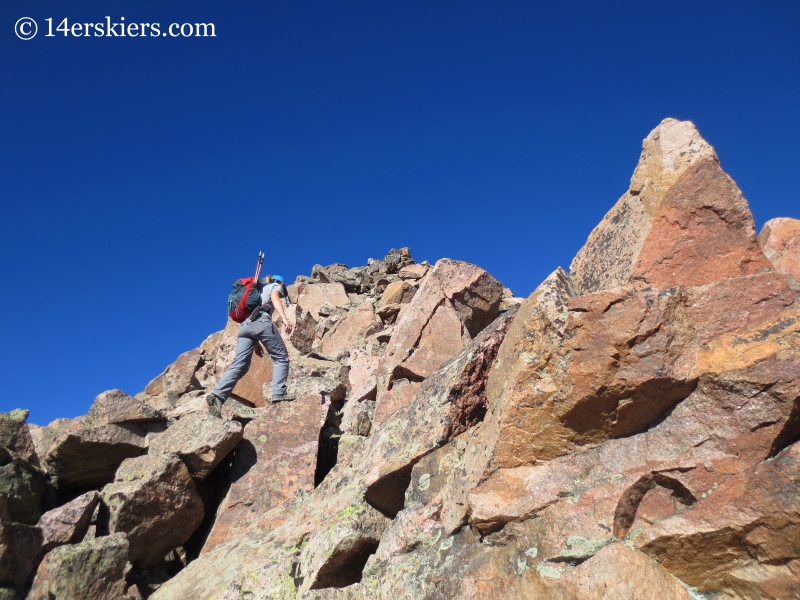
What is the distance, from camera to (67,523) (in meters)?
7.09

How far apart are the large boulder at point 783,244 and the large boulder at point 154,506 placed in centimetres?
740

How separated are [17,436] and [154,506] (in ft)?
7.81

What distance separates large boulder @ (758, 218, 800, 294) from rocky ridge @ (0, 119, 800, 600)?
3 cm

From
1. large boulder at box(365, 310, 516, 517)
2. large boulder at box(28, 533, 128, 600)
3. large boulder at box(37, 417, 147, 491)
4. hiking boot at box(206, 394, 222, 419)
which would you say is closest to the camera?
large boulder at box(365, 310, 516, 517)

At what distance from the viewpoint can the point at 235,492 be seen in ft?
26.6

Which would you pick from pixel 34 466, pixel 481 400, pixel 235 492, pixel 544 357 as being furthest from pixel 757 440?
pixel 34 466

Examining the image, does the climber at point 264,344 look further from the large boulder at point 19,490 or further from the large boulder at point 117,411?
the large boulder at point 19,490

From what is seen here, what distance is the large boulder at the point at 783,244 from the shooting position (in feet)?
17.9

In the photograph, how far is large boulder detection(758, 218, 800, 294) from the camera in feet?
17.9

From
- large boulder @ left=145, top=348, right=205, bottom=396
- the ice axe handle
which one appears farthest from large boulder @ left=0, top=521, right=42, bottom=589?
large boulder @ left=145, top=348, right=205, bottom=396

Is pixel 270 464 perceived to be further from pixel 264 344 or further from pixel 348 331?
pixel 348 331

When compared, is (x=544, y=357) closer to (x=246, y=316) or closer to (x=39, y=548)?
(x=39, y=548)

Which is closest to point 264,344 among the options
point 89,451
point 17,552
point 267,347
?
point 267,347

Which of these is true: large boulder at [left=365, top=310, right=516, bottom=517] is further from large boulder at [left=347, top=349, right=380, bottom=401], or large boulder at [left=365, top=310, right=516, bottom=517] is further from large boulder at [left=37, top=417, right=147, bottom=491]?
large boulder at [left=37, top=417, right=147, bottom=491]
